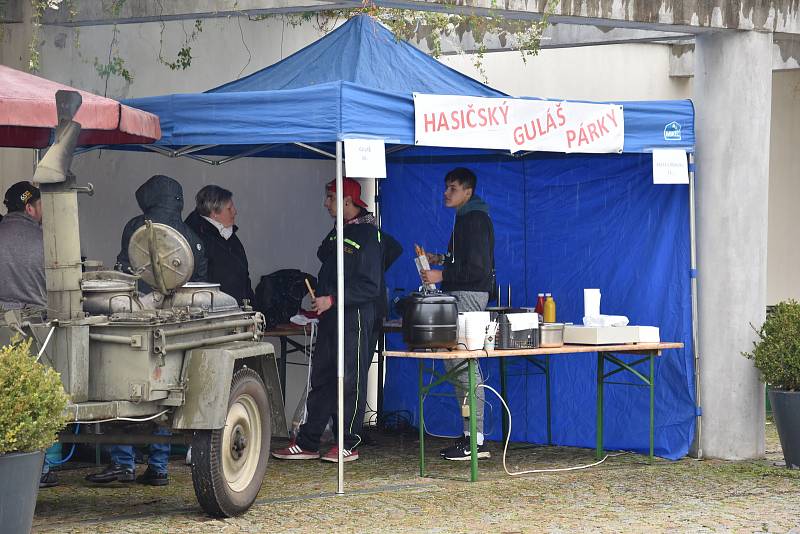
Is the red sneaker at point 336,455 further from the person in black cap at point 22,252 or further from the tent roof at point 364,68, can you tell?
the tent roof at point 364,68

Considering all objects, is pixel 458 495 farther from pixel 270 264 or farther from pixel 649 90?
pixel 649 90

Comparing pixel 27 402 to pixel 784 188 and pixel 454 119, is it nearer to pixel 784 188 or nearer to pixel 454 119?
pixel 454 119

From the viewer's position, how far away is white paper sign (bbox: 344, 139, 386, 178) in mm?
8094

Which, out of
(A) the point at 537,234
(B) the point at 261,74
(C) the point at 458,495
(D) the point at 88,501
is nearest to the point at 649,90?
(A) the point at 537,234

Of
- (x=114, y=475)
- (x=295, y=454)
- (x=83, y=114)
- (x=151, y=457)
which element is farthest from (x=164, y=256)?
(x=295, y=454)

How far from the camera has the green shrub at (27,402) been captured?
19.8 feet

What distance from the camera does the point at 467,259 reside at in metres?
9.55

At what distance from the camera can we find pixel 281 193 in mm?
11578

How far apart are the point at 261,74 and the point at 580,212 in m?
2.65

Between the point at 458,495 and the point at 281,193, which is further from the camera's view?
the point at 281,193

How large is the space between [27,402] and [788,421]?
18.2ft

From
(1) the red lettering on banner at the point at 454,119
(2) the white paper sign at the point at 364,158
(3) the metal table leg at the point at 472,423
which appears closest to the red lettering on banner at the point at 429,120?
(1) the red lettering on banner at the point at 454,119

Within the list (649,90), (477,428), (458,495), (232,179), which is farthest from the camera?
(649,90)

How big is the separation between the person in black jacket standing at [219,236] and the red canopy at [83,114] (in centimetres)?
109
